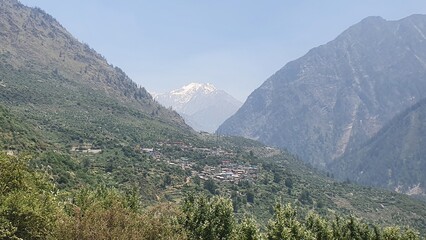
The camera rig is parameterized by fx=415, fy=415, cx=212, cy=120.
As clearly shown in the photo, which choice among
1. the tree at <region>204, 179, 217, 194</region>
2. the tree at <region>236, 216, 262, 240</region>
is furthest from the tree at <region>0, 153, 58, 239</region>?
the tree at <region>204, 179, 217, 194</region>

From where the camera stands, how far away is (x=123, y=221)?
1455 inches

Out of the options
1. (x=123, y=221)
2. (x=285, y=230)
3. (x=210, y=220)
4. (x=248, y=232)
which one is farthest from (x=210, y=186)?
(x=123, y=221)

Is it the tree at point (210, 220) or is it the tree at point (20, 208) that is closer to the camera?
the tree at point (20, 208)

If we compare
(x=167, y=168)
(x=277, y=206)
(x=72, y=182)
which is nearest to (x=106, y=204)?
(x=277, y=206)

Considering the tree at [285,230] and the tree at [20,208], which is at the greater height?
the tree at [20,208]

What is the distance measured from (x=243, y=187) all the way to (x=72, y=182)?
98.1 m

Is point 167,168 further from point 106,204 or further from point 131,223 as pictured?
point 131,223

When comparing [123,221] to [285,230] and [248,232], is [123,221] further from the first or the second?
[285,230]

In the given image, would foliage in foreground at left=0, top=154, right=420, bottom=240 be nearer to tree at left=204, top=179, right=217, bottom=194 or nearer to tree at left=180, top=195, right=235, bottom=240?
tree at left=180, top=195, right=235, bottom=240

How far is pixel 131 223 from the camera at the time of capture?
36750 millimetres

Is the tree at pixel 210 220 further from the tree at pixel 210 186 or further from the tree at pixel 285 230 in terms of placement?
the tree at pixel 210 186

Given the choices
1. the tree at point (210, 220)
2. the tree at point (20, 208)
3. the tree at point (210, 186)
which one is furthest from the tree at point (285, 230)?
the tree at point (210, 186)

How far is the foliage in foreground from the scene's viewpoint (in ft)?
113

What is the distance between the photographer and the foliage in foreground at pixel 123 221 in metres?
34.6
